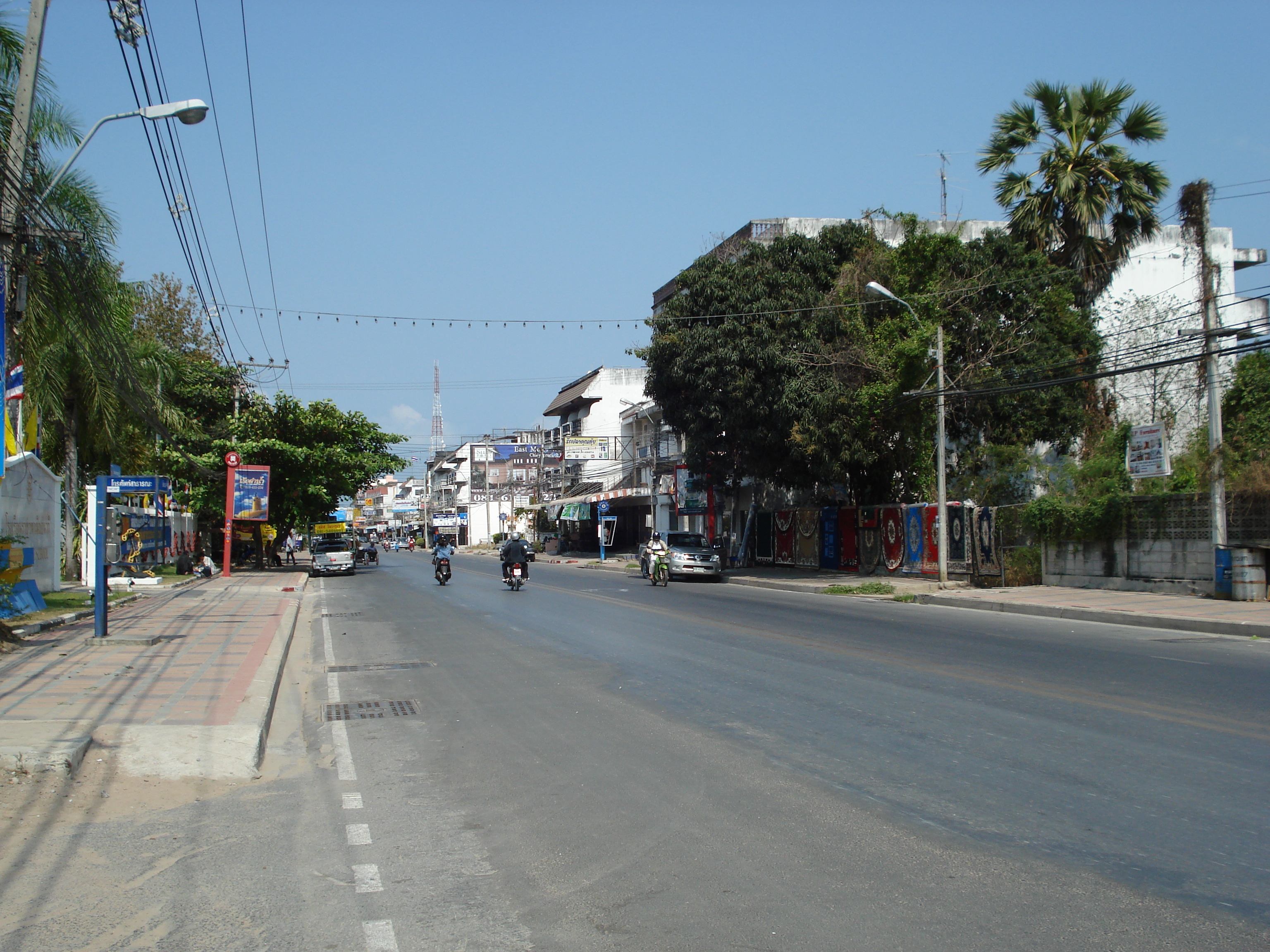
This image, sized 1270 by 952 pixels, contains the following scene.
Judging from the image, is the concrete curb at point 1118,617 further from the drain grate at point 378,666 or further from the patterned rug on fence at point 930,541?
the drain grate at point 378,666

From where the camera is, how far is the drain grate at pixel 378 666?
12922 millimetres

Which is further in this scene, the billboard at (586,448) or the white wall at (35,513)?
the billboard at (586,448)

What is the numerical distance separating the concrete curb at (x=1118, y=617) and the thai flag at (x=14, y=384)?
19255 mm

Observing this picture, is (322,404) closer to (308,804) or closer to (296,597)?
(296,597)

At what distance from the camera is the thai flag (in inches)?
699

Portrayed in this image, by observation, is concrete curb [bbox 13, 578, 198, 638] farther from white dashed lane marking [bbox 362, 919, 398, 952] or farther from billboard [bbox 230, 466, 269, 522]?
white dashed lane marking [bbox 362, 919, 398, 952]

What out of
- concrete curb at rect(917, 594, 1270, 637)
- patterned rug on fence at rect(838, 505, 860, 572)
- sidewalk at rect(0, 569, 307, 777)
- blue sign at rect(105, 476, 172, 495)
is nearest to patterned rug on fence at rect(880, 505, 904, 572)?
patterned rug on fence at rect(838, 505, 860, 572)

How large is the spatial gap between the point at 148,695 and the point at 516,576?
61.6 ft

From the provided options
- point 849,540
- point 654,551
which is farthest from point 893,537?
point 654,551

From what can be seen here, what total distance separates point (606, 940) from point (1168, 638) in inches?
531

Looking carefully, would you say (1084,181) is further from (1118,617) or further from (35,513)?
(35,513)

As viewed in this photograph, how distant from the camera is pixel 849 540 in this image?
113ft

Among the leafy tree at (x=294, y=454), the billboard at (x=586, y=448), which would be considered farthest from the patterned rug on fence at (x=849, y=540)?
the billboard at (x=586, y=448)

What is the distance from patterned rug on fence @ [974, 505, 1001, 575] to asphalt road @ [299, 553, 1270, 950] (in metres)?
12.2
